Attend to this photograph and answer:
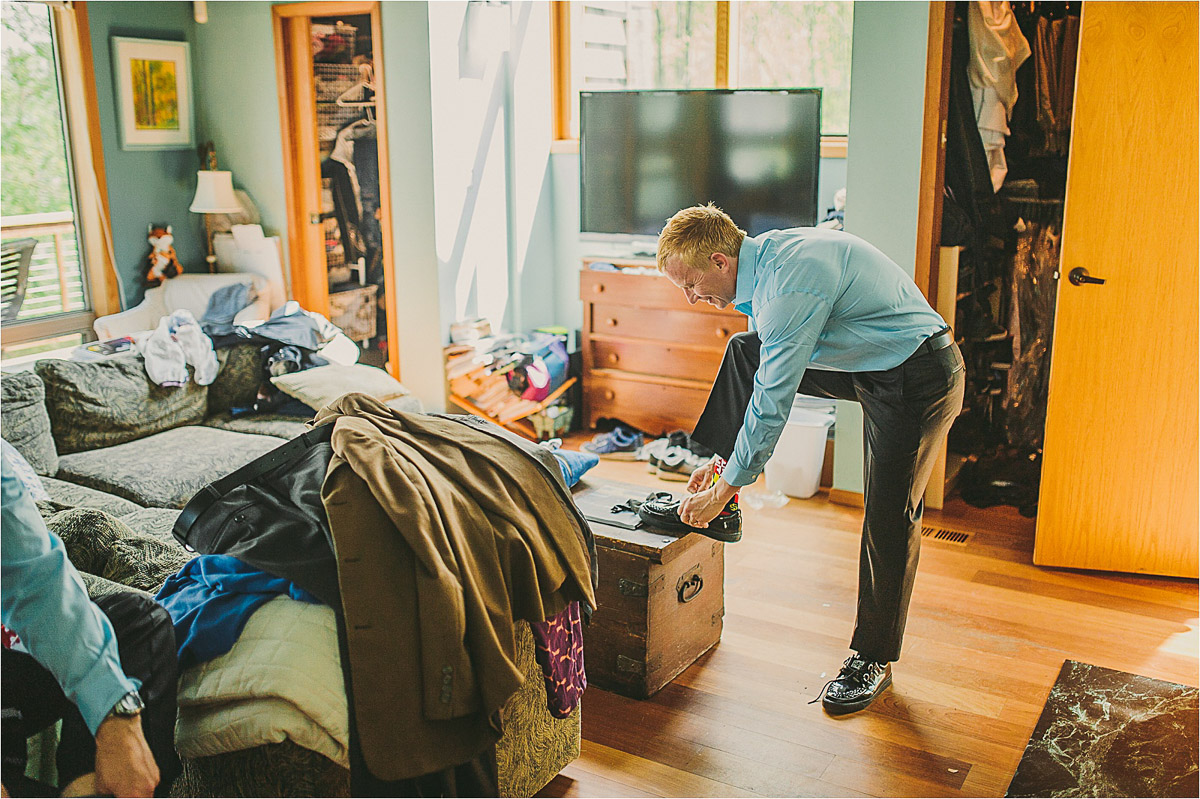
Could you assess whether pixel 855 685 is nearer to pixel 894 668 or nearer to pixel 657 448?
pixel 894 668

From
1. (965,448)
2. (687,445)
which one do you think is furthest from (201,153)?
(965,448)

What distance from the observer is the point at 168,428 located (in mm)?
4020

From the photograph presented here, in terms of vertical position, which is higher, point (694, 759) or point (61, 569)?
point (61, 569)

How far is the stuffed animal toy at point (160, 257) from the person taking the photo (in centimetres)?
527

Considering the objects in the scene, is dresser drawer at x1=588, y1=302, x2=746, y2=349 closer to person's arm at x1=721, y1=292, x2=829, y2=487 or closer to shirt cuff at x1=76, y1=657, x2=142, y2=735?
person's arm at x1=721, y1=292, x2=829, y2=487

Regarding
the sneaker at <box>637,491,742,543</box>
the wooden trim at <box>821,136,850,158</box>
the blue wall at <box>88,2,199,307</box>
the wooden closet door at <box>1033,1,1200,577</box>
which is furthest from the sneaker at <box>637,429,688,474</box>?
the blue wall at <box>88,2,199,307</box>

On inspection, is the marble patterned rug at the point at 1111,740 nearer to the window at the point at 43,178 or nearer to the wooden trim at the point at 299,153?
the wooden trim at the point at 299,153

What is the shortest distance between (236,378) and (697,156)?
7.34ft

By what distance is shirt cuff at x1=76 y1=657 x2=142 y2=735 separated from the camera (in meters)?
1.46

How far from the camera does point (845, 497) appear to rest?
4156 millimetres

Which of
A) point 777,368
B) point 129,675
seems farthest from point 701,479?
point 129,675

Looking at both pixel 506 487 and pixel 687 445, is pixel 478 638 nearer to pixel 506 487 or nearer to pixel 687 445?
pixel 506 487

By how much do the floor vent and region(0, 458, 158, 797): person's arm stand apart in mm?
2985

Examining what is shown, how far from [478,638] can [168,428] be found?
2697mm
